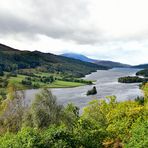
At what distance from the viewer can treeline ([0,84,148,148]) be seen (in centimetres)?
3672

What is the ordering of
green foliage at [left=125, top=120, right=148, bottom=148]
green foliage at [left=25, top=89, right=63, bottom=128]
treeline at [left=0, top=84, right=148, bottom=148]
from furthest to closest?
green foliage at [left=25, top=89, right=63, bottom=128]
treeline at [left=0, top=84, right=148, bottom=148]
green foliage at [left=125, top=120, right=148, bottom=148]

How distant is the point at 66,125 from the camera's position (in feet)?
235

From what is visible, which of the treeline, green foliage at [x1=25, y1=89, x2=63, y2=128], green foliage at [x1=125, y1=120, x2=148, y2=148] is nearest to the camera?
green foliage at [x1=125, y1=120, x2=148, y2=148]

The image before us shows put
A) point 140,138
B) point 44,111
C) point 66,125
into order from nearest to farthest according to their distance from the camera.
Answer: point 140,138, point 66,125, point 44,111

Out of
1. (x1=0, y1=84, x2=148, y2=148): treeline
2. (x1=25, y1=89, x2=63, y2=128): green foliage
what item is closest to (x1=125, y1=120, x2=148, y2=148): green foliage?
(x1=0, y1=84, x2=148, y2=148): treeline

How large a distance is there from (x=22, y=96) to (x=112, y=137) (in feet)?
131

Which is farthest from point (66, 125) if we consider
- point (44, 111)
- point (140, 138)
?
point (140, 138)

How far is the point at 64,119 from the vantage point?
3014 inches

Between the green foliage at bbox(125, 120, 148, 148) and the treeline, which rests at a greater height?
the green foliage at bbox(125, 120, 148, 148)

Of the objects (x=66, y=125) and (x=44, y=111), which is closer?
(x=66, y=125)

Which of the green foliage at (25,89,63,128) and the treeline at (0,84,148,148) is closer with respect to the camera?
the treeline at (0,84,148,148)

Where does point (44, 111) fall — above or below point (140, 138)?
below

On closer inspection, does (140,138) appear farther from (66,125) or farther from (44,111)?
(44,111)

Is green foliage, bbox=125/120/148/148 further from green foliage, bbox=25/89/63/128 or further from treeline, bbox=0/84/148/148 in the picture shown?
green foliage, bbox=25/89/63/128
